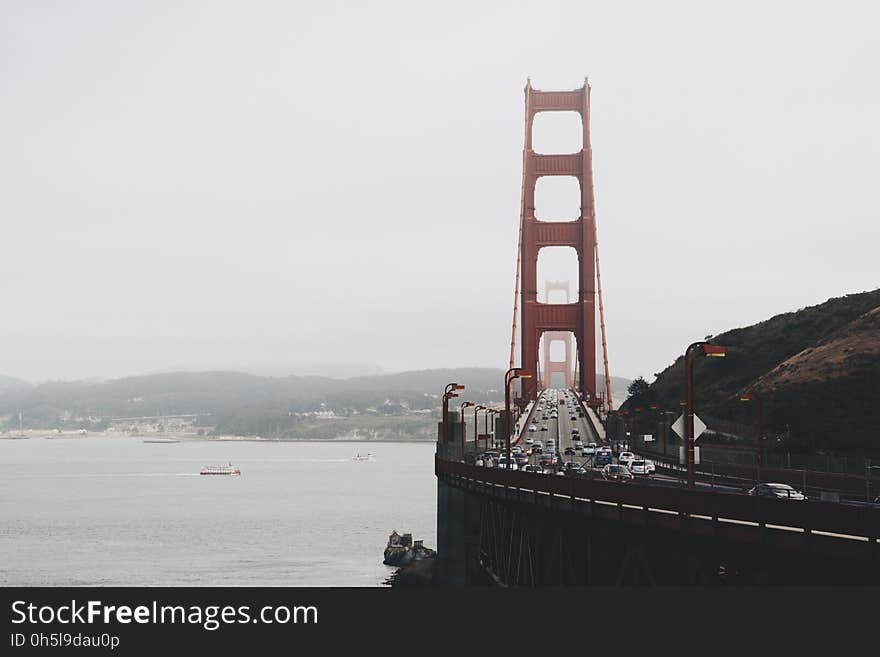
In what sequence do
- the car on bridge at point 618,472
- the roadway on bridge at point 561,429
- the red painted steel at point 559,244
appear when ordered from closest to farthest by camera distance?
the car on bridge at point 618,472, the roadway on bridge at point 561,429, the red painted steel at point 559,244

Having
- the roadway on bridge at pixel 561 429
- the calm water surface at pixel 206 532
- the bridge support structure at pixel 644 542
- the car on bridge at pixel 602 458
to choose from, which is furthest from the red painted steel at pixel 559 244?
the bridge support structure at pixel 644 542

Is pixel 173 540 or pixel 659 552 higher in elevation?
pixel 659 552

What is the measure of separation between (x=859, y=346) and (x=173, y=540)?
57.4 metres

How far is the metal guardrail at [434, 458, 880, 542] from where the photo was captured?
18797mm

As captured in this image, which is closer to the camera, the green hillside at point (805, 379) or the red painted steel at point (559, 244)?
the green hillside at point (805, 379)

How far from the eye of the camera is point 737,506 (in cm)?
2194

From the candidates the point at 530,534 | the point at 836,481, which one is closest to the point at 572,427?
the point at 836,481

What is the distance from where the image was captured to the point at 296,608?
15242mm

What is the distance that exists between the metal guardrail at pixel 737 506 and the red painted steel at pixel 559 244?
79904 millimetres

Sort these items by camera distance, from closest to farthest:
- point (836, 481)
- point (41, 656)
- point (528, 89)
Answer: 1. point (41, 656)
2. point (836, 481)
3. point (528, 89)

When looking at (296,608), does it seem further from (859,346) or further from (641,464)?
(859,346)

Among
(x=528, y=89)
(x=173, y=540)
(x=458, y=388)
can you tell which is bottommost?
(x=173, y=540)

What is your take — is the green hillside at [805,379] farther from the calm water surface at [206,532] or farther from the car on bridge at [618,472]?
the calm water surface at [206,532]

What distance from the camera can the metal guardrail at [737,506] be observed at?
61.7 feet
